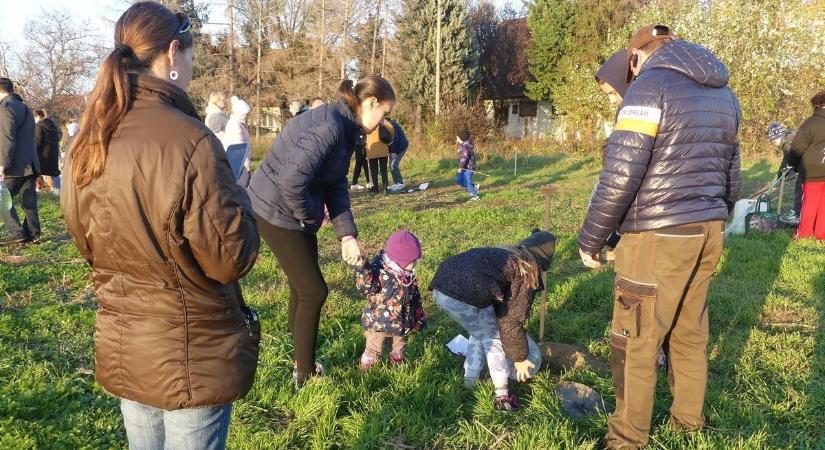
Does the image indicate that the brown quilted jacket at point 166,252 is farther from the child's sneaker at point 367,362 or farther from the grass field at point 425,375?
the child's sneaker at point 367,362

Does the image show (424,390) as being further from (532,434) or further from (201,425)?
(201,425)

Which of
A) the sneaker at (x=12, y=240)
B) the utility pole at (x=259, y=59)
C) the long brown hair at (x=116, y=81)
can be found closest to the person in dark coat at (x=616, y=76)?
the long brown hair at (x=116, y=81)

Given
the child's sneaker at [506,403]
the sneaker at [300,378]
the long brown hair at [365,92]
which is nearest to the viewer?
the long brown hair at [365,92]

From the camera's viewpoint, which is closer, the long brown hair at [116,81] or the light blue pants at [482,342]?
the long brown hair at [116,81]

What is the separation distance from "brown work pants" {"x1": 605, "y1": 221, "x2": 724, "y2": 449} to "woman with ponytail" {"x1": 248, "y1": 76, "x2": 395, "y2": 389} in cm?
155

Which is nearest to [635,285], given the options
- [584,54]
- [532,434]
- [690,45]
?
[532,434]

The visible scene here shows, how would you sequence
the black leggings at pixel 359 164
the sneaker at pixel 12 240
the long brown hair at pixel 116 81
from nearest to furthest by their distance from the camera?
the long brown hair at pixel 116 81 < the sneaker at pixel 12 240 < the black leggings at pixel 359 164

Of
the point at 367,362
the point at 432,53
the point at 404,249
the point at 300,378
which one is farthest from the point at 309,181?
the point at 432,53

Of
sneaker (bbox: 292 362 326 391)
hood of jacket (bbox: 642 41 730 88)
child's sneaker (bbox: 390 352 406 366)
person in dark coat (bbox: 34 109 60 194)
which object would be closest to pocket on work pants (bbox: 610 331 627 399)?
hood of jacket (bbox: 642 41 730 88)

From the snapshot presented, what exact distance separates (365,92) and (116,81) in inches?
73.4

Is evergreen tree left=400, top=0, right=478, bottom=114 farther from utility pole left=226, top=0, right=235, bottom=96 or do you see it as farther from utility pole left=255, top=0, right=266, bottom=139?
utility pole left=226, top=0, right=235, bottom=96

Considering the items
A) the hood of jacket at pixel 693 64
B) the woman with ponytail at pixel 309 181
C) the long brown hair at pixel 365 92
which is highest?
the hood of jacket at pixel 693 64

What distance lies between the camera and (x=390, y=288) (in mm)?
3855

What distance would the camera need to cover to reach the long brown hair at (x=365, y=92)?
3.35 metres
